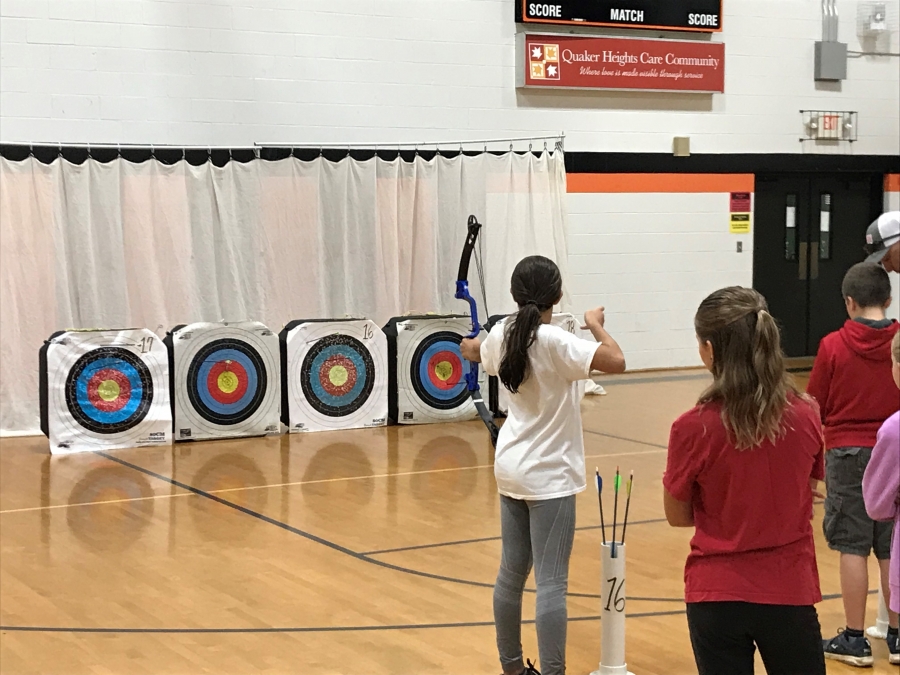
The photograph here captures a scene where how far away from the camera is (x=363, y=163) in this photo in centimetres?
919

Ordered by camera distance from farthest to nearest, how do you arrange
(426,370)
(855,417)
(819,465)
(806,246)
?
(806,246) → (426,370) → (855,417) → (819,465)

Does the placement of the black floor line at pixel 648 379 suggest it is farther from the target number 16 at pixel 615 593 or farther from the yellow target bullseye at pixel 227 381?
the target number 16 at pixel 615 593

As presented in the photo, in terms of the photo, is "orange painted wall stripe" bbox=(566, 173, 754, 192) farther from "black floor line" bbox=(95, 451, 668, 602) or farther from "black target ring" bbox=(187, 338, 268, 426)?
"black floor line" bbox=(95, 451, 668, 602)

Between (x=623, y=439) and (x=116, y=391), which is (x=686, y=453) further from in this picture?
(x=116, y=391)

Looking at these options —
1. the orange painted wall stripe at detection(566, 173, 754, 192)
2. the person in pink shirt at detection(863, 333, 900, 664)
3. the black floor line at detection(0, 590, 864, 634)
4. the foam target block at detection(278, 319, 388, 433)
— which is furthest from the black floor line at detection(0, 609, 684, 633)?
the orange painted wall stripe at detection(566, 173, 754, 192)

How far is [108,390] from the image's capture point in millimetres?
7742

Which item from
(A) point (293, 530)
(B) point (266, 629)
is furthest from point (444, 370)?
(B) point (266, 629)

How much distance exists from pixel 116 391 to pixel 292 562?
3.32 m

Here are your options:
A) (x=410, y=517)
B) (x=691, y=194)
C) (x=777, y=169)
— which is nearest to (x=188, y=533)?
(x=410, y=517)

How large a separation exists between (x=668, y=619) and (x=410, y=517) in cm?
191

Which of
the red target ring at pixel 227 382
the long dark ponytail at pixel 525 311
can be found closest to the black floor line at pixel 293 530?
the red target ring at pixel 227 382

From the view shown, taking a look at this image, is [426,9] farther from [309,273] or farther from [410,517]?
[410,517]

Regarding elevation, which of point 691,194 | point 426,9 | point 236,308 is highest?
point 426,9

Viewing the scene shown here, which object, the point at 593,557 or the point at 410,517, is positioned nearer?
the point at 593,557
